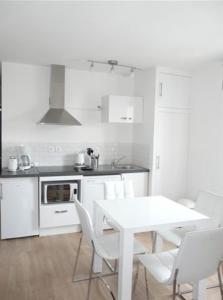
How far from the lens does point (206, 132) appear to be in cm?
380

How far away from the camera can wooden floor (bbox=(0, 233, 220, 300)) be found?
2.37 metres

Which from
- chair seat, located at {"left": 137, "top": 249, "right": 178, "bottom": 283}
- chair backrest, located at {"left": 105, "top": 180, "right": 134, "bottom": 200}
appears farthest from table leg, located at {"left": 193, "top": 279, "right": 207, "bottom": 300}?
chair backrest, located at {"left": 105, "top": 180, "right": 134, "bottom": 200}

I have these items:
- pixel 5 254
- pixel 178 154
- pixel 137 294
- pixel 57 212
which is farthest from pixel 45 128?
pixel 137 294

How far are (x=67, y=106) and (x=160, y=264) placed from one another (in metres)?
2.85

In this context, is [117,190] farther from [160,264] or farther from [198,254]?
[198,254]

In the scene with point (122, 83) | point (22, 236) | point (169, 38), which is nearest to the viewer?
point (169, 38)

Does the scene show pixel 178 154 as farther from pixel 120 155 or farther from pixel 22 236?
pixel 22 236

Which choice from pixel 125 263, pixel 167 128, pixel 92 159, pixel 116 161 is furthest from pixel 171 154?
pixel 125 263

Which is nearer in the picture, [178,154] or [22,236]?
[22,236]

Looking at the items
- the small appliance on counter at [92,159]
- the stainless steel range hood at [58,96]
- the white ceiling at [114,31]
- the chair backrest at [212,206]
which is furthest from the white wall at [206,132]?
the stainless steel range hood at [58,96]

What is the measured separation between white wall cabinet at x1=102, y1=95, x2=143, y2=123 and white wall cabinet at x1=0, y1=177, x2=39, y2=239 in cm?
150

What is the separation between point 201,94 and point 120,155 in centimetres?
165

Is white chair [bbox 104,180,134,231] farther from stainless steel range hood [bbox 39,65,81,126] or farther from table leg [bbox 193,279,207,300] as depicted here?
stainless steel range hood [bbox 39,65,81,126]

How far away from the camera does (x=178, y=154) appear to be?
13.8 ft
